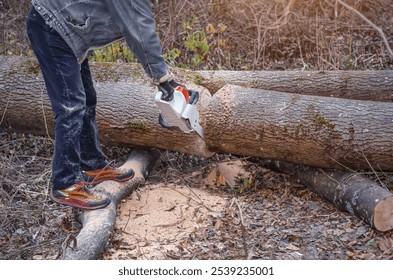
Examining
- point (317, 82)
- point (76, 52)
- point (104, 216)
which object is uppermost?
point (76, 52)

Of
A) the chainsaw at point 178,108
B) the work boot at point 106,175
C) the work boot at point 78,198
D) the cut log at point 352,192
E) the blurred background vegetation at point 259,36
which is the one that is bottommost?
the blurred background vegetation at point 259,36

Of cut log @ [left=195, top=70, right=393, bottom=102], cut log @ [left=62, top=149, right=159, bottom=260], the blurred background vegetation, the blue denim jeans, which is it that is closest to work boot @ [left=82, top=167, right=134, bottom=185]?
cut log @ [left=62, top=149, right=159, bottom=260]

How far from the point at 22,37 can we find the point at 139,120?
11.4ft

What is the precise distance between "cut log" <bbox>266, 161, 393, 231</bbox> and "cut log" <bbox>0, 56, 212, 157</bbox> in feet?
2.69

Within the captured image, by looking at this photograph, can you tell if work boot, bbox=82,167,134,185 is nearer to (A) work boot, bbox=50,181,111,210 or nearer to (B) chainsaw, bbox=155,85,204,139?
(A) work boot, bbox=50,181,111,210

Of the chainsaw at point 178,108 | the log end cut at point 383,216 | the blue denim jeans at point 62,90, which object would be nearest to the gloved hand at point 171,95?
the chainsaw at point 178,108

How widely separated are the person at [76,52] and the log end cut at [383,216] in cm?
158

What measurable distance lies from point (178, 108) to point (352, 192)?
1411 mm

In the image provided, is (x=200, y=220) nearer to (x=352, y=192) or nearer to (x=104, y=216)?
(x=104, y=216)

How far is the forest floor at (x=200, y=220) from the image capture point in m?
3.52

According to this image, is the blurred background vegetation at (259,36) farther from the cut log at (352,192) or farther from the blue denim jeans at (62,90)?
the blue denim jeans at (62,90)

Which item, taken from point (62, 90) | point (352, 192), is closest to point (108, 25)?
point (62, 90)

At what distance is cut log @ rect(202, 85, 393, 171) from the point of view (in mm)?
4082

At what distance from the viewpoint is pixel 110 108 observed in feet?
15.4
